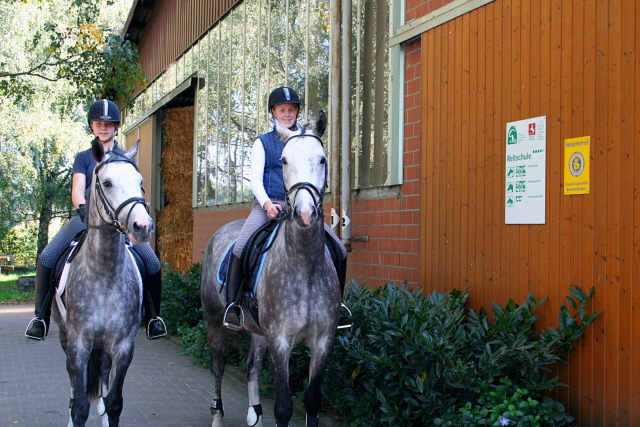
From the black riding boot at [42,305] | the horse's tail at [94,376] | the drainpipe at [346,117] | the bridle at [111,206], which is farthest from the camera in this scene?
the drainpipe at [346,117]

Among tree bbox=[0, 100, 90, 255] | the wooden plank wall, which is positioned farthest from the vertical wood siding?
the wooden plank wall

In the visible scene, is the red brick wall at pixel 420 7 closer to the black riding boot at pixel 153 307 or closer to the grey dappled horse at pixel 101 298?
the grey dappled horse at pixel 101 298

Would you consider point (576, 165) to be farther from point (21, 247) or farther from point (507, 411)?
point (21, 247)

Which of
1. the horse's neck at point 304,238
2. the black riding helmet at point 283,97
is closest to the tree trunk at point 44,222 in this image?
the black riding helmet at point 283,97

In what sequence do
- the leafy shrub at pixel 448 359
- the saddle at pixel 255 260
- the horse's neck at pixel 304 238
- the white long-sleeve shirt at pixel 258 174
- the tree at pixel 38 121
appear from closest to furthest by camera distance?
the horse's neck at pixel 304 238
the leafy shrub at pixel 448 359
the white long-sleeve shirt at pixel 258 174
the saddle at pixel 255 260
the tree at pixel 38 121

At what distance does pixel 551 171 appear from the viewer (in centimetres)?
528

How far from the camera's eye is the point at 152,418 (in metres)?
6.75

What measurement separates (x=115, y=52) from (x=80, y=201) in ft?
35.0

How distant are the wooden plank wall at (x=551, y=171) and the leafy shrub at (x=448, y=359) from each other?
242mm

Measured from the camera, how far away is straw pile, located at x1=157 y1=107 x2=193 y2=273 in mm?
17672

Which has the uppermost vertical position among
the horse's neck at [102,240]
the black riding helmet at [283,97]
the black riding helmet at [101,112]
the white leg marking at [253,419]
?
the black riding helmet at [283,97]

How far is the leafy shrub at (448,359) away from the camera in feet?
15.9

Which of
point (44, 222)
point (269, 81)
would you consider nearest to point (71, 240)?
point (269, 81)

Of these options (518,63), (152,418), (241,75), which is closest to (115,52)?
(241,75)
